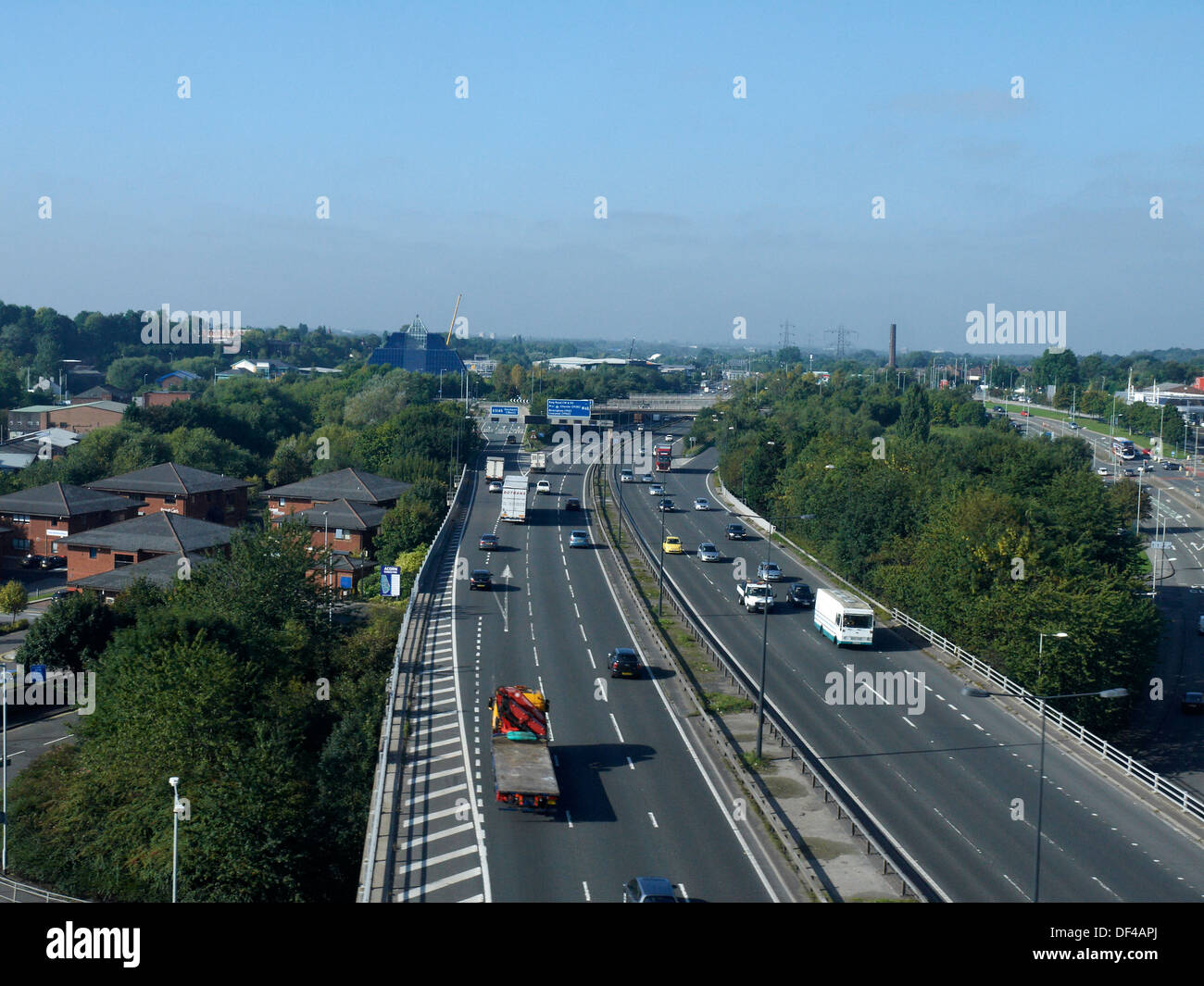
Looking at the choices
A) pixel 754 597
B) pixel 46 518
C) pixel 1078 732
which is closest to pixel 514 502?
pixel 754 597

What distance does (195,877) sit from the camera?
913 inches

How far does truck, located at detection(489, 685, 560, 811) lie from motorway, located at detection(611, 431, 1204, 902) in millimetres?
7178

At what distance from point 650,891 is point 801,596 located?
93.5 feet

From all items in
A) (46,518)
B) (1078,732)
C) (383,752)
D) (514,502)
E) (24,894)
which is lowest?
(24,894)

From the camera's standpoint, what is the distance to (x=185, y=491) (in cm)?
7000

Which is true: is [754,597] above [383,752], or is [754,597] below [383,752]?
above

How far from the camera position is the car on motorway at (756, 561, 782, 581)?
4922cm

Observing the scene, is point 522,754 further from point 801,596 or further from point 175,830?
point 801,596

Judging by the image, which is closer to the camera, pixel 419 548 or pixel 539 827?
pixel 539 827

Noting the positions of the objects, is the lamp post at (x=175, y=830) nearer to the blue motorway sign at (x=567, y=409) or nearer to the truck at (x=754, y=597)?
the truck at (x=754, y=597)

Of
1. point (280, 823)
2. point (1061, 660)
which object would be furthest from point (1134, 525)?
point (280, 823)
